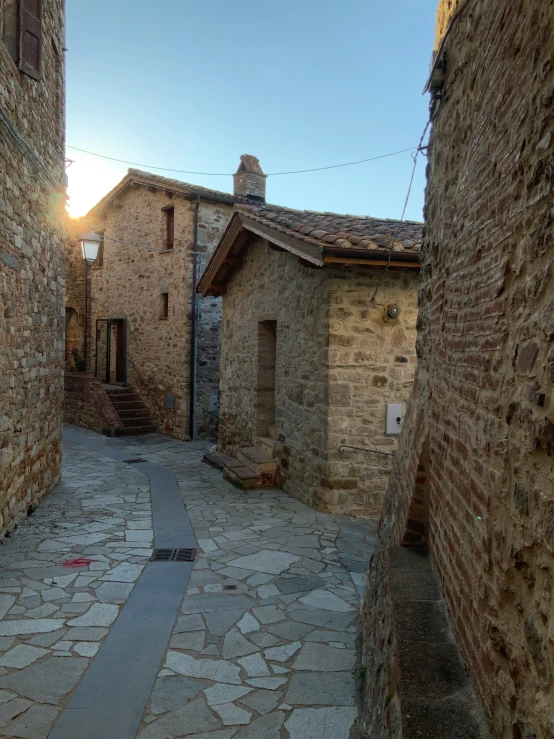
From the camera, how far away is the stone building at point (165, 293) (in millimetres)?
13430

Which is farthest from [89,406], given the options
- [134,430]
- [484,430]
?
[484,430]

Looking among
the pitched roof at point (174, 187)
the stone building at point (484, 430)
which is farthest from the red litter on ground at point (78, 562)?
the pitched roof at point (174, 187)

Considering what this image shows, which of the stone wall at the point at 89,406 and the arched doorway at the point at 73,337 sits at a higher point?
the arched doorway at the point at 73,337

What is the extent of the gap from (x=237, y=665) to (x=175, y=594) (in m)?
1.20

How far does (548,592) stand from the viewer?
137 centimetres

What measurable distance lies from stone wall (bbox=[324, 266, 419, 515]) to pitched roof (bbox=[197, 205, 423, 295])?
52 centimetres

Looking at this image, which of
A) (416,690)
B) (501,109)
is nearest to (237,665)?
(416,690)

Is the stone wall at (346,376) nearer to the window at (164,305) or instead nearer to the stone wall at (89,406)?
the window at (164,305)

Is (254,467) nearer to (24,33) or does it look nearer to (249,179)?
(24,33)

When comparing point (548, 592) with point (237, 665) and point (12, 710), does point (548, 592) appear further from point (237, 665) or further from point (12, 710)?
point (12, 710)

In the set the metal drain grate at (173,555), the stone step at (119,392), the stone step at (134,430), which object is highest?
the stone step at (119,392)

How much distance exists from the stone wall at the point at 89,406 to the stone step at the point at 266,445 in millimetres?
5887

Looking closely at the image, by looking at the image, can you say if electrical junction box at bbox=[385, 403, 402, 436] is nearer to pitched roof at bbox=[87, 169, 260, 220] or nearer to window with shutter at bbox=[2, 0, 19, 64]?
window with shutter at bbox=[2, 0, 19, 64]

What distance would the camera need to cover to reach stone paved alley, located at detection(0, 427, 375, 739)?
3096mm
